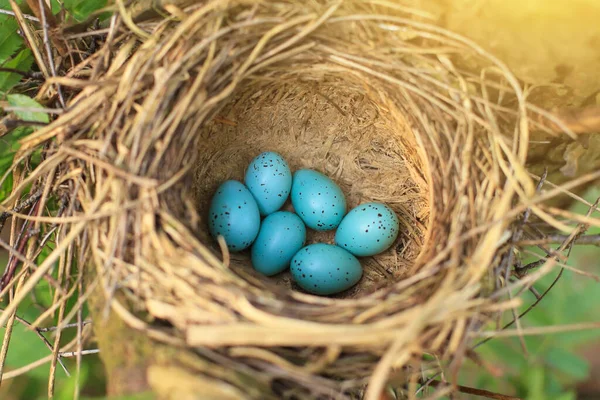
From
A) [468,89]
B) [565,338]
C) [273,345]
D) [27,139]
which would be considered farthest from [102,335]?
[565,338]

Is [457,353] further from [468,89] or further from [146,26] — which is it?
[146,26]

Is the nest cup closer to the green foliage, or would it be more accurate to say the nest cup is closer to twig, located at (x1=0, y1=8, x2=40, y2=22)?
twig, located at (x1=0, y1=8, x2=40, y2=22)

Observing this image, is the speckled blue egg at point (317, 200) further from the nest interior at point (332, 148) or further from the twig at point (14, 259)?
the twig at point (14, 259)

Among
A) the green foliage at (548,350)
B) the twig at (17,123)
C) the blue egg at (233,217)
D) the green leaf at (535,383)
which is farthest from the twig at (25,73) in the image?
the green leaf at (535,383)

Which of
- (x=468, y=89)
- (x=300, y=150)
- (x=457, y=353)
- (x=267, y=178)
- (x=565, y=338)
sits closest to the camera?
(x=457, y=353)

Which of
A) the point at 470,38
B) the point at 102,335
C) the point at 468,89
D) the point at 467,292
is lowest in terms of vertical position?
the point at 102,335

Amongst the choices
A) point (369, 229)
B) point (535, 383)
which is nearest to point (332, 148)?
point (369, 229)

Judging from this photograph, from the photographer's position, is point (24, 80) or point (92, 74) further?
point (24, 80)

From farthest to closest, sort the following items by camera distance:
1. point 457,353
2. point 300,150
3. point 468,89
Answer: point 300,150
point 468,89
point 457,353

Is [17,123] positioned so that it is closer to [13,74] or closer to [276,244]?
[13,74]
